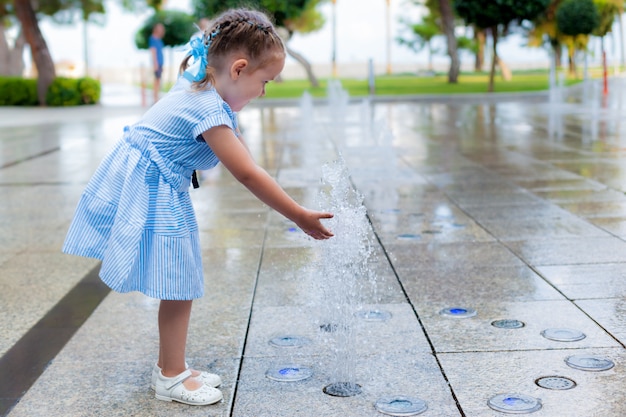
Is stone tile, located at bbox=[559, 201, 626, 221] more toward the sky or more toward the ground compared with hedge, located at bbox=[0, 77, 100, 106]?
more toward the ground

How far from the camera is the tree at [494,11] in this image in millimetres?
24750

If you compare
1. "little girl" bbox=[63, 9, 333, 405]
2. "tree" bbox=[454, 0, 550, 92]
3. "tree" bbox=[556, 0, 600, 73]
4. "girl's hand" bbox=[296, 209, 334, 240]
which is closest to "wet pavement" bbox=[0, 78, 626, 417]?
"little girl" bbox=[63, 9, 333, 405]

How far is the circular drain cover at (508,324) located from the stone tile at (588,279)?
461 mm

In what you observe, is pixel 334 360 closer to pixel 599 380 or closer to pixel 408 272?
pixel 599 380

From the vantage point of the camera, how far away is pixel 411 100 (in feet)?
75.4

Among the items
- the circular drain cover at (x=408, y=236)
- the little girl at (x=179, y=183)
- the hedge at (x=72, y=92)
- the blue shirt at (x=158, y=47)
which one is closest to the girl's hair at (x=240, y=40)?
the little girl at (x=179, y=183)

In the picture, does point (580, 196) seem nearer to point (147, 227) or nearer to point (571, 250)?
point (571, 250)

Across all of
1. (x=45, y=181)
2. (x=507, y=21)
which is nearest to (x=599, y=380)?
(x=45, y=181)

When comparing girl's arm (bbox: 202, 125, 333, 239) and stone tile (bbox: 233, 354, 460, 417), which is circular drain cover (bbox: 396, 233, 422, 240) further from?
girl's arm (bbox: 202, 125, 333, 239)

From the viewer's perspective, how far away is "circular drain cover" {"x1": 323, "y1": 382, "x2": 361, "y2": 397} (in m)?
2.91

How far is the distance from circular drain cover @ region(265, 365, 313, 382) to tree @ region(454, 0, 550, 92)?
22.5 m

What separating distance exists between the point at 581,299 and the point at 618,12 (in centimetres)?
5270

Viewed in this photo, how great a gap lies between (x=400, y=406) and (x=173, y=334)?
817mm

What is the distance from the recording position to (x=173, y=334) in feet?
9.60
